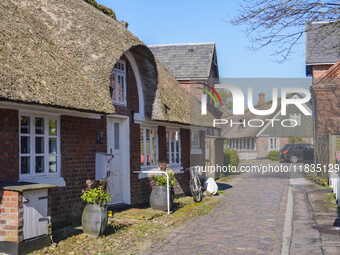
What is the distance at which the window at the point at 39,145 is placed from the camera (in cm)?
872

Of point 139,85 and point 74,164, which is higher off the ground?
point 139,85

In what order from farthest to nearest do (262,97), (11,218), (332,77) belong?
(262,97), (332,77), (11,218)

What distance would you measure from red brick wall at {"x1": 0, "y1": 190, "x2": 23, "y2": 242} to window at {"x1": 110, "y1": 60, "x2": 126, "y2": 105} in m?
5.24

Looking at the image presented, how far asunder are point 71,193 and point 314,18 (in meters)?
7.43

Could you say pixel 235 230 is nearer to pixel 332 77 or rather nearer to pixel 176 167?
pixel 176 167

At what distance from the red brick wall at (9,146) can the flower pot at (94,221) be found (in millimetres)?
1503

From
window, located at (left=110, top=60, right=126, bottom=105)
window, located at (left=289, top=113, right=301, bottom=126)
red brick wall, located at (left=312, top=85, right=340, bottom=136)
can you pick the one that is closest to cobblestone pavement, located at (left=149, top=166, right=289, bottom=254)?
window, located at (left=110, top=60, right=126, bottom=105)

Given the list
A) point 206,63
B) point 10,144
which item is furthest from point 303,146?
point 10,144

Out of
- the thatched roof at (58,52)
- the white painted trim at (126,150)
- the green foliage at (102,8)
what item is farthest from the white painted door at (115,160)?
the green foliage at (102,8)

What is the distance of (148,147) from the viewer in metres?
13.9

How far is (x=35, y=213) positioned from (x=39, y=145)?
2078 millimetres

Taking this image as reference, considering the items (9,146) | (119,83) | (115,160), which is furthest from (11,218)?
(119,83)

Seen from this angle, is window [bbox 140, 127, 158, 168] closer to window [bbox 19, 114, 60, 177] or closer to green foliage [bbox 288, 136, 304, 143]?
window [bbox 19, 114, 60, 177]

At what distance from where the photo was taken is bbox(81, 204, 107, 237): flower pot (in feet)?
28.1
